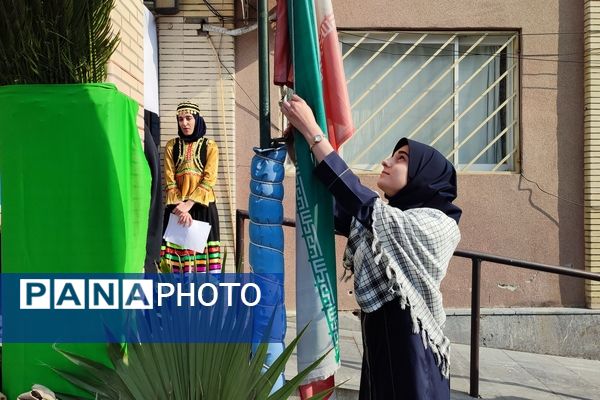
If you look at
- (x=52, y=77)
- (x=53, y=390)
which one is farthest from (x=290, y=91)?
(x=53, y=390)

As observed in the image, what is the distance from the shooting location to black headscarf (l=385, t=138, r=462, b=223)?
252cm

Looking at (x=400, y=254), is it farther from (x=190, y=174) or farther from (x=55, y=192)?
(x=190, y=174)

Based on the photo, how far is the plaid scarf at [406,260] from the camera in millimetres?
2406

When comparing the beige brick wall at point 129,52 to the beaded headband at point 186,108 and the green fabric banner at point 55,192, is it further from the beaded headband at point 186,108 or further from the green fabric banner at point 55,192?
the beaded headband at point 186,108

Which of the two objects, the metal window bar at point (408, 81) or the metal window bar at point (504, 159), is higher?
the metal window bar at point (408, 81)

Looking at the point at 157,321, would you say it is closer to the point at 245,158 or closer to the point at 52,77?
the point at 52,77

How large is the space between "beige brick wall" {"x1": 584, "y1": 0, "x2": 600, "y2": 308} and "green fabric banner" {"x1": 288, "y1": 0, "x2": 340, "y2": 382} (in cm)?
483

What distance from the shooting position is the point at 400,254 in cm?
242

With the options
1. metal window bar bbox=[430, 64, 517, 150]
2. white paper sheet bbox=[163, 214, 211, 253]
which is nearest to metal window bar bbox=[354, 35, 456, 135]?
metal window bar bbox=[430, 64, 517, 150]

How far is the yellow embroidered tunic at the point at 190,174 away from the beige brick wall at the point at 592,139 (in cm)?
383

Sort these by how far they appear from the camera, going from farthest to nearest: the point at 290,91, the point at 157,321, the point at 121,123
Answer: the point at 290,91
the point at 121,123
the point at 157,321

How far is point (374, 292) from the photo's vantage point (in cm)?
245

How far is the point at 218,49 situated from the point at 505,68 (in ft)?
10.1

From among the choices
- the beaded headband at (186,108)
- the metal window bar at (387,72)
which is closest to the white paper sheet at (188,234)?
the beaded headband at (186,108)
